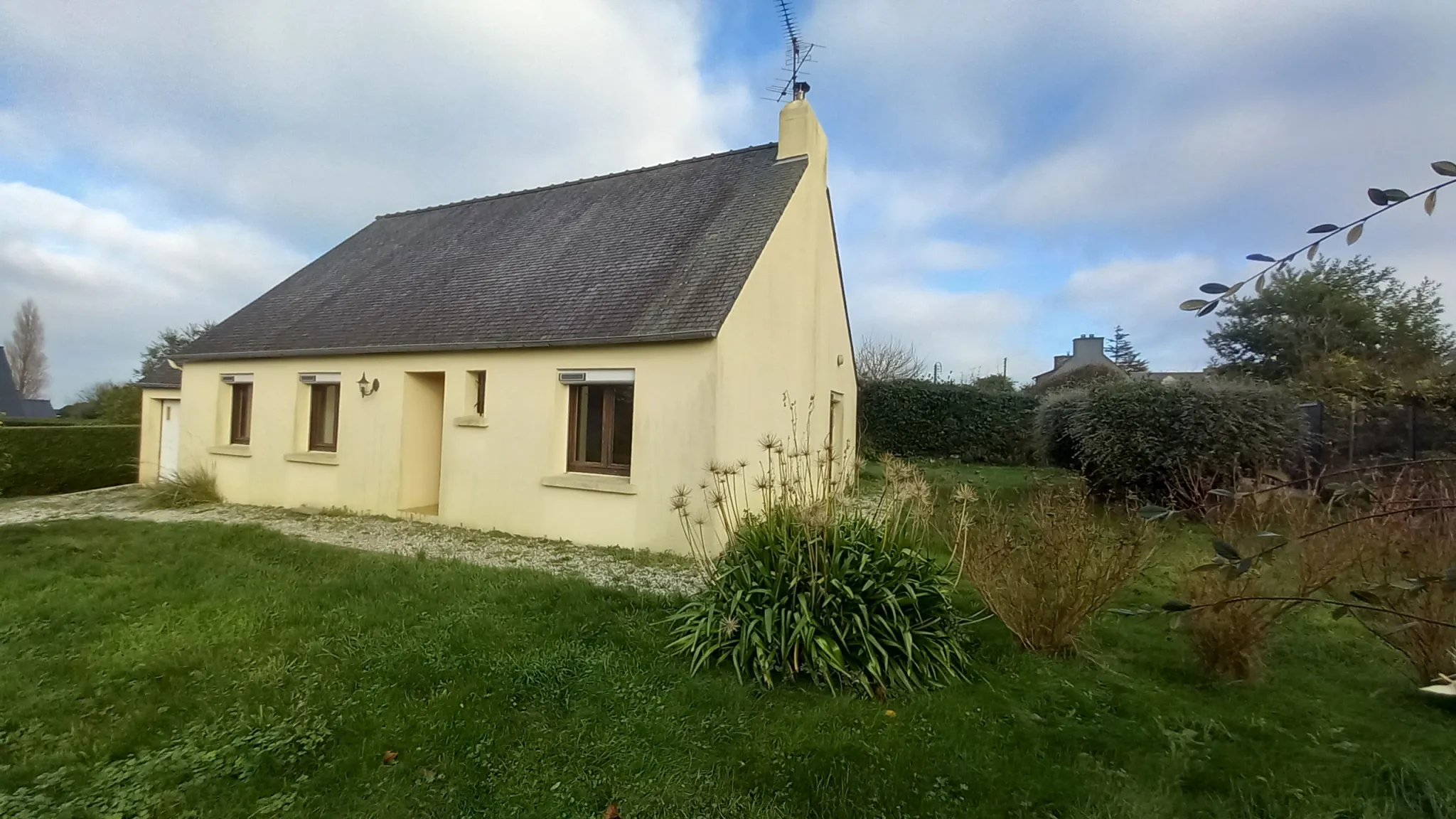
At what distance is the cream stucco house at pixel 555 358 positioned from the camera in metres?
8.70

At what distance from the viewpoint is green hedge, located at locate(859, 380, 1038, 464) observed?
19953mm

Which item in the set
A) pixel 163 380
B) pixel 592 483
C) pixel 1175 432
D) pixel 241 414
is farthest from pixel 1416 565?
pixel 163 380

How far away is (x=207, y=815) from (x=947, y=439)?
19.6 m

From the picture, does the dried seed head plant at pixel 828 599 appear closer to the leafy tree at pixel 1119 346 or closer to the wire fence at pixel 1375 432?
the wire fence at pixel 1375 432

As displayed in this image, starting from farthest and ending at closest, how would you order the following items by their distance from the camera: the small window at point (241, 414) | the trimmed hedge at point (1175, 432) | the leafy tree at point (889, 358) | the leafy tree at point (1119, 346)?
the leafy tree at point (1119, 346), the leafy tree at point (889, 358), the small window at point (241, 414), the trimmed hedge at point (1175, 432)

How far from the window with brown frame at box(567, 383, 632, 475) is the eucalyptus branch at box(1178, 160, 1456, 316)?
7.81m

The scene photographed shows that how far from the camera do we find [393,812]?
10.0ft

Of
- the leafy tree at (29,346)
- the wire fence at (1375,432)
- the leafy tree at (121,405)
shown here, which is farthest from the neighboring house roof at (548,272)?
the leafy tree at (29,346)

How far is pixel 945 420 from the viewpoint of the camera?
65.5ft

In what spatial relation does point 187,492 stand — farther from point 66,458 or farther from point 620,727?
point 620,727

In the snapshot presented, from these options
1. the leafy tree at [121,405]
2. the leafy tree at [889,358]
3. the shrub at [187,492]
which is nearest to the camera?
the shrub at [187,492]

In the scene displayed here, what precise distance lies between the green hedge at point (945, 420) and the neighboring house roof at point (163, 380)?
62.0 ft

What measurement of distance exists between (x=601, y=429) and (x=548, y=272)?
3676 millimetres

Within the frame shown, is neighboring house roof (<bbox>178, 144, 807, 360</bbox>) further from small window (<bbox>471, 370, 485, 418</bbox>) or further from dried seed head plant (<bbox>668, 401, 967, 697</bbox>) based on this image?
dried seed head plant (<bbox>668, 401, 967, 697</bbox>)
